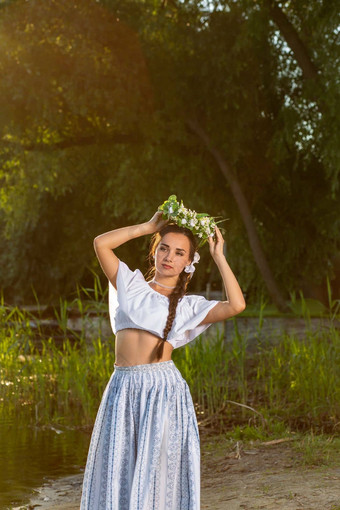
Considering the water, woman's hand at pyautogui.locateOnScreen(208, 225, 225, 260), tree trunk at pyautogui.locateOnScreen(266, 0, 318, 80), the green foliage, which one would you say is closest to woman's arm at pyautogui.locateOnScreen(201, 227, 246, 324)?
woman's hand at pyautogui.locateOnScreen(208, 225, 225, 260)

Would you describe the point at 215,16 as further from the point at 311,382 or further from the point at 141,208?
the point at 311,382

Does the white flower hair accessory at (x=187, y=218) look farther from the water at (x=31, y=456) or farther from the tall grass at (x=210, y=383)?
the tall grass at (x=210, y=383)

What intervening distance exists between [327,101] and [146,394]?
1099cm

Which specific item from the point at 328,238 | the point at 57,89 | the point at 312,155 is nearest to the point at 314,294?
the point at 328,238

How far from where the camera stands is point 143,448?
11.5 ft

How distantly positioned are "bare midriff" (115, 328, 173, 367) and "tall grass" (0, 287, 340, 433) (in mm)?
3283

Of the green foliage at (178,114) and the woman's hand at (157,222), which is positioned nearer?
the woman's hand at (157,222)

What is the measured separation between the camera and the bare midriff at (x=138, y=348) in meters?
3.65

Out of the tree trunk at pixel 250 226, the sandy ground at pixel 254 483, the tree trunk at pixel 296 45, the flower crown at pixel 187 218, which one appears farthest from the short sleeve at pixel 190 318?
the tree trunk at pixel 250 226

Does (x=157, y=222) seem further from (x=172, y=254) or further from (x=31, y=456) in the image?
(x=31, y=456)

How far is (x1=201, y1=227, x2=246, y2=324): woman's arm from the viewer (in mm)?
3729

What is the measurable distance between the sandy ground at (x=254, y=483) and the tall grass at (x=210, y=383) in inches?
30.0

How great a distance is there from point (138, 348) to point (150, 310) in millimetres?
178

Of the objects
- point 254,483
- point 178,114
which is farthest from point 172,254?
point 178,114
